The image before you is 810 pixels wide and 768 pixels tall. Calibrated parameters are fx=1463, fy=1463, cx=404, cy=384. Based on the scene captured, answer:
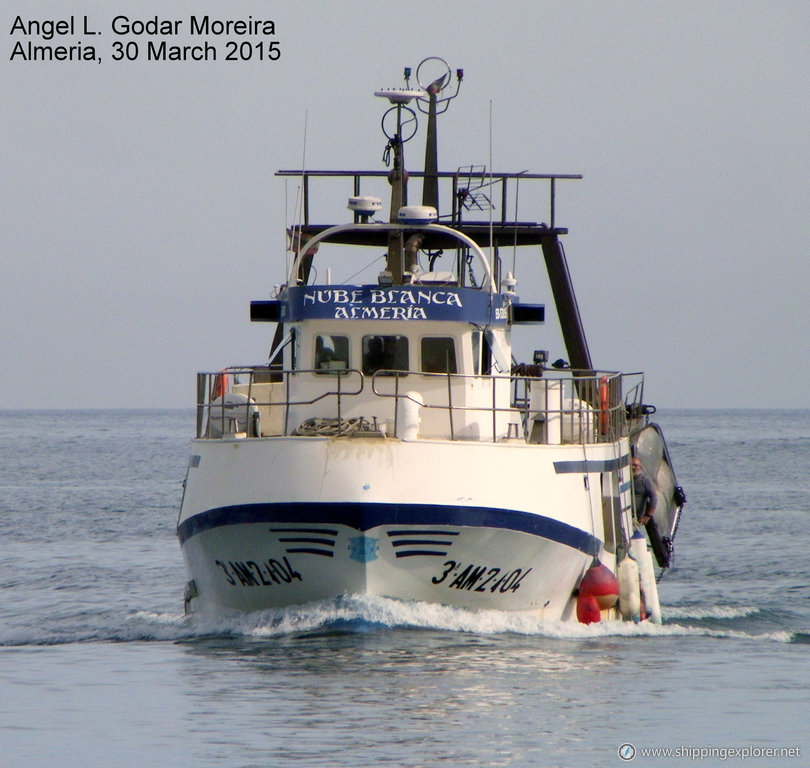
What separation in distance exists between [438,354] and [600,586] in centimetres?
333

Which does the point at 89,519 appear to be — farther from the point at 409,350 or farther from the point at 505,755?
the point at 505,755

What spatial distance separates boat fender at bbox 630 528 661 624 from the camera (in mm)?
18484

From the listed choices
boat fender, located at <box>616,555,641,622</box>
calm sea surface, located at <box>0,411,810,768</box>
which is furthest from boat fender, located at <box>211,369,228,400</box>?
boat fender, located at <box>616,555,641,622</box>

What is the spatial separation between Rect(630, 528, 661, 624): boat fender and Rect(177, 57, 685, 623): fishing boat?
25 mm

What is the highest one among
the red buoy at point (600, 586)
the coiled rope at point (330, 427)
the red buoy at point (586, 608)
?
the coiled rope at point (330, 427)

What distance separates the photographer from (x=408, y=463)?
15.1m

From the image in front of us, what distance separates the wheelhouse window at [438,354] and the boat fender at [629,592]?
11.0 ft

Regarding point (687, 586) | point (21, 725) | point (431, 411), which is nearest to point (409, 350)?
point (431, 411)

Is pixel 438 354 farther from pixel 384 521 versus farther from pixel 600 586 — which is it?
pixel 600 586

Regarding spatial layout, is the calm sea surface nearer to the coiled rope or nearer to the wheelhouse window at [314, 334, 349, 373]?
the coiled rope

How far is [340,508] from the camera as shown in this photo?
48.8 feet

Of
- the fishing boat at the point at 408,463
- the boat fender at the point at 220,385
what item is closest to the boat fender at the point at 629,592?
the fishing boat at the point at 408,463

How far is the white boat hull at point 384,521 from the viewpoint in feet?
49.2

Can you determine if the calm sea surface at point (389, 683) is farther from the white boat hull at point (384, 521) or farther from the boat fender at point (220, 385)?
the boat fender at point (220, 385)
